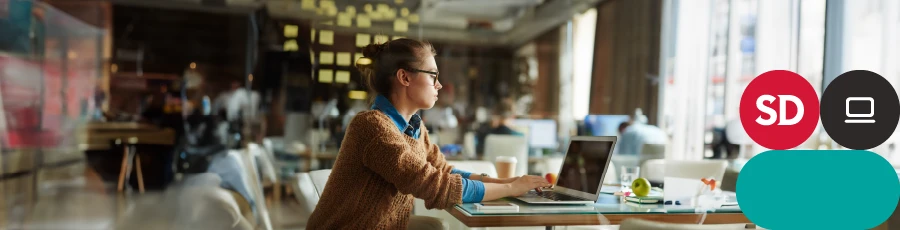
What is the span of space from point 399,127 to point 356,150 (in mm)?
149

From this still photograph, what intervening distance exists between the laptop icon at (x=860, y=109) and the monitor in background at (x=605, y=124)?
4034mm

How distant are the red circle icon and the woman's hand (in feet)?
3.15

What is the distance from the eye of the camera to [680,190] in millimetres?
2119

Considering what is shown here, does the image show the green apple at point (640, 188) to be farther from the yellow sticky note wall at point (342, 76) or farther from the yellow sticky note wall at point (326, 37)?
the yellow sticky note wall at point (326, 37)

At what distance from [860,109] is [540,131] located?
4.53m

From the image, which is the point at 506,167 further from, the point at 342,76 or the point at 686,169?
the point at 342,76

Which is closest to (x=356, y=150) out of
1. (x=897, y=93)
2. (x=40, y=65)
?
(x=897, y=93)

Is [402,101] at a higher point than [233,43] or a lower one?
lower

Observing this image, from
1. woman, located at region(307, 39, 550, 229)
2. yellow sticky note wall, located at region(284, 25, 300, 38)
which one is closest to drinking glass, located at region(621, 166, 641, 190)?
woman, located at region(307, 39, 550, 229)

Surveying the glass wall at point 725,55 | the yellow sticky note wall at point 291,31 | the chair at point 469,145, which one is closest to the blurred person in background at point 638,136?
the glass wall at point 725,55

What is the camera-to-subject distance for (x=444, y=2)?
6.21m

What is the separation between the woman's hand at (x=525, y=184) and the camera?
6.11 feet

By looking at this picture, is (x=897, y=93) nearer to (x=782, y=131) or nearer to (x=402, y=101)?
(x=782, y=131)

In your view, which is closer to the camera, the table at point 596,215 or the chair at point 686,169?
the table at point 596,215
